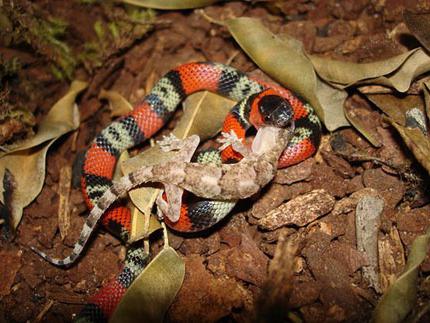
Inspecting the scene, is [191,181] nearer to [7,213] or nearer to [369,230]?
[369,230]

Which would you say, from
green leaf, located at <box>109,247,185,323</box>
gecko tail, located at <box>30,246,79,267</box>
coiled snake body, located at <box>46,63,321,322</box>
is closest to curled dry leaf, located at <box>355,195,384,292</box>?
coiled snake body, located at <box>46,63,321,322</box>

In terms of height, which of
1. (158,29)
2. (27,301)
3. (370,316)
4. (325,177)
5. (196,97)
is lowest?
(27,301)

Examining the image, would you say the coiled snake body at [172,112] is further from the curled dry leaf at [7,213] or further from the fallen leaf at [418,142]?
the fallen leaf at [418,142]

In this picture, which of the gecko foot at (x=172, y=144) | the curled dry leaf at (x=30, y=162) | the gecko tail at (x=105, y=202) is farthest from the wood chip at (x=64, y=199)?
the gecko foot at (x=172, y=144)

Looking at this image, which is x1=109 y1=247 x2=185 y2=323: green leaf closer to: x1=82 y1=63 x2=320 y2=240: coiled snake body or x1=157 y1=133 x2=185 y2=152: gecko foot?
x1=82 y1=63 x2=320 y2=240: coiled snake body

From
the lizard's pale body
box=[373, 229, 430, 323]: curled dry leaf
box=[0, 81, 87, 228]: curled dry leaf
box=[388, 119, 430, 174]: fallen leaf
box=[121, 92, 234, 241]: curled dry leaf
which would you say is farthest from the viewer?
box=[0, 81, 87, 228]: curled dry leaf

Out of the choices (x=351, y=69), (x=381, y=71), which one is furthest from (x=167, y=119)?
(x=381, y=71)

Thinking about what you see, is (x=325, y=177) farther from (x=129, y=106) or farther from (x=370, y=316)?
(x=129, y=106)

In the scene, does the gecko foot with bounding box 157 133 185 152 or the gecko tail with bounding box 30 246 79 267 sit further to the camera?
the gecko foot with bounding box 157 133 185 152

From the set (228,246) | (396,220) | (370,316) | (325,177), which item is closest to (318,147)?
(325,177)
